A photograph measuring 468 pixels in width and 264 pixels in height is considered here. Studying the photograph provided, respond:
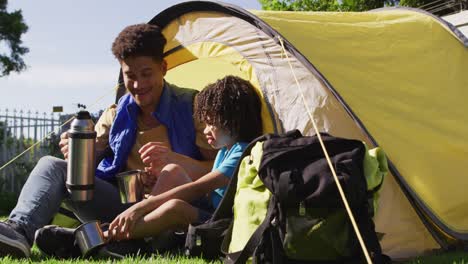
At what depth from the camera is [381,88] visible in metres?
3.47

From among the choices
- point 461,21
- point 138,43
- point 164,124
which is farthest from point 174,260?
point 461,21

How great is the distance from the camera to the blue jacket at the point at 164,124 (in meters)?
3.64

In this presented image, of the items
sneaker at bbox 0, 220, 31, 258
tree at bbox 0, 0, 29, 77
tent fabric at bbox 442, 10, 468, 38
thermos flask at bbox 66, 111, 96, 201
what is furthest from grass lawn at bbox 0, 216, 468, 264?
tree at bbox 0, 0, 29, 77

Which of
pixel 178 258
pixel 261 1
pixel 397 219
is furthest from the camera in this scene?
pixel 261 1

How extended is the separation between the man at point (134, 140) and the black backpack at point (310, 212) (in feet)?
3.72

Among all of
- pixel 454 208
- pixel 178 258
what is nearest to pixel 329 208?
pixel 178 258

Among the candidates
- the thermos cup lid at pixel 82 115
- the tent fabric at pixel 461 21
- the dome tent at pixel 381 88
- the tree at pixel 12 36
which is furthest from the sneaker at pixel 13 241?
the tree at pixel 12 36

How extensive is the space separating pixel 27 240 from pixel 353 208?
1.58m

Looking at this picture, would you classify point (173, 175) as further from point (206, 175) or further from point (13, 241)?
point (13, 241)

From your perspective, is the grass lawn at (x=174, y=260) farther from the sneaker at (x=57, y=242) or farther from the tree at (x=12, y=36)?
the tree at (x=12, y=36)

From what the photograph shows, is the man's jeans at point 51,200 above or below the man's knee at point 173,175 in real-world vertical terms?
below

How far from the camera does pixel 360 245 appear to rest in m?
2.38

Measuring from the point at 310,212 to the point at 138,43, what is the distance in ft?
5.35

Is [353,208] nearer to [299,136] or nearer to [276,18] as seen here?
[299,136]
